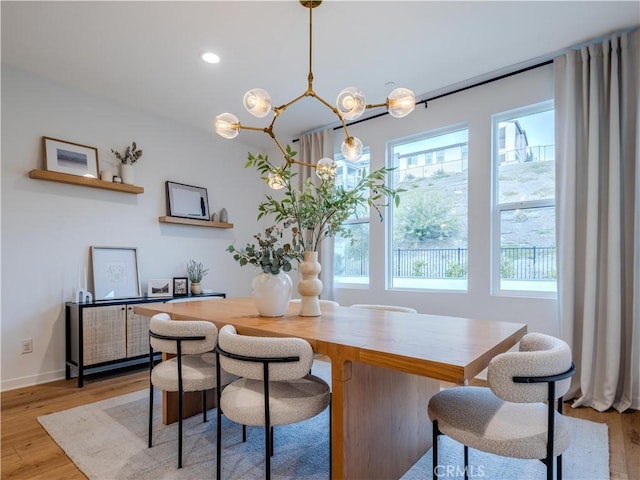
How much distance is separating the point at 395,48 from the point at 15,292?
3.73 metres

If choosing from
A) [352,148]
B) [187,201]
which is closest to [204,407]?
[352,148]

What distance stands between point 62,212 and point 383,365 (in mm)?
3423

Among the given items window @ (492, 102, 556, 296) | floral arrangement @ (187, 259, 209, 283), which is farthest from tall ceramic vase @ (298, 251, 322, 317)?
floral arrangement @ (187, 259, 209, 283)

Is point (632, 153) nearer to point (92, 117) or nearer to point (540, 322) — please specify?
point (540, 322)

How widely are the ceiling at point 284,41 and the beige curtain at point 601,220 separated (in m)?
0.32

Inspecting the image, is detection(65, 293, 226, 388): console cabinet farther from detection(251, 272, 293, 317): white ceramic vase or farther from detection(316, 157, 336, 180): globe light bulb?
detection(316, 157, 336, 180): globe light bulb

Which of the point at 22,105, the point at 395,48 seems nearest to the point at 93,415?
the point at 22,105

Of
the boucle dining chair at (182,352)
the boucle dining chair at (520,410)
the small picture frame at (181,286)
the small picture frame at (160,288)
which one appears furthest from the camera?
the small picture frame at (181,286)

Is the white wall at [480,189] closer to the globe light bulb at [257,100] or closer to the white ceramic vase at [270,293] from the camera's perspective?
the white ceramic vase at [270,293]

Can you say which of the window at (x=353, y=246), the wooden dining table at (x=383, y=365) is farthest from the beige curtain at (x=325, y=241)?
the wooden dining table at (x=383, y=365)

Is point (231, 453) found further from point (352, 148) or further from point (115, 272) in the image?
point (115, 272)

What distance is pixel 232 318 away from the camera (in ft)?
6.28

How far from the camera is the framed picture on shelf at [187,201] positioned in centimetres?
412

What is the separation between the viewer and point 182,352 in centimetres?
175
